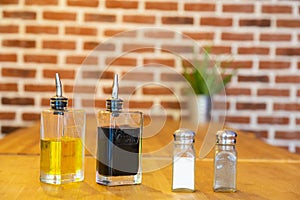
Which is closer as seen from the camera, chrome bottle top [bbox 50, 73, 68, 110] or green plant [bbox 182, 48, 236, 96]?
chrome bottle top [bbox 50, 73, 68, 110]

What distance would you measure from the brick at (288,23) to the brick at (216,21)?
0.28m

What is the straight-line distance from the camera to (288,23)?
289 centimetres

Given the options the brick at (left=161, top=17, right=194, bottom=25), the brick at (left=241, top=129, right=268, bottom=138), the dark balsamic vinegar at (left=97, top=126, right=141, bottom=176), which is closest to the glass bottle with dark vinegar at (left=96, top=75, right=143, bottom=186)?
the dark balsamic vinegar at (left=97, top=126, right=141, bottom=176)

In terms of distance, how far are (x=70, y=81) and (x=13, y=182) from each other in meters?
1.81

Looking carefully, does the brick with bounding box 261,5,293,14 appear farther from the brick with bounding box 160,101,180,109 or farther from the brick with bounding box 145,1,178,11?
the brick with bounding box 160,101,180,109

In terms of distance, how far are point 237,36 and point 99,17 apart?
2.55 ft

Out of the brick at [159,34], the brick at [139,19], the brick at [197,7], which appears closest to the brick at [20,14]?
the brick at [139,19]

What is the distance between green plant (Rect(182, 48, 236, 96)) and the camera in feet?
8.91

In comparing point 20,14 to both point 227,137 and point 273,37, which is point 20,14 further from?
point 227,137

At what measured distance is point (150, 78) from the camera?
2.86 meters

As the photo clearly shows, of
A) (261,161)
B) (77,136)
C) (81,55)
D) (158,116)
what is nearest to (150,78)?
(158,116)

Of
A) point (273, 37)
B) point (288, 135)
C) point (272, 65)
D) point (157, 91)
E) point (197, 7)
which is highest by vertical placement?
point (197, 7)

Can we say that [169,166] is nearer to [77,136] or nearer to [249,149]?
[77,136]

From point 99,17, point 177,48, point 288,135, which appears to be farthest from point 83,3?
point 288,135
